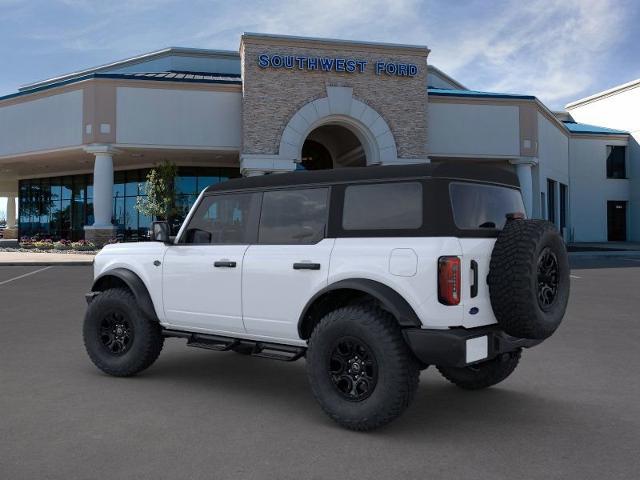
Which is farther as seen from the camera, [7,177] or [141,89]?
[7,177]

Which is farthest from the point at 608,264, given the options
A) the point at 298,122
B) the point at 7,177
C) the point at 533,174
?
the point at 7,177

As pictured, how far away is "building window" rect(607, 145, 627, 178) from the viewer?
43625mm

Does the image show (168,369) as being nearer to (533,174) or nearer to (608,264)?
(608,264)

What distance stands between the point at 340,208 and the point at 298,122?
78.6 feet

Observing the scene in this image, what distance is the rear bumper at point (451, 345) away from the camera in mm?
3986

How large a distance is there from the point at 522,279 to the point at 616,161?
45024 mm

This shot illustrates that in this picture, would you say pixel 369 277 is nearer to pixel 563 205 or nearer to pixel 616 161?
pixel 563 205

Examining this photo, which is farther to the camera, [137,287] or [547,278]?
[137,287]

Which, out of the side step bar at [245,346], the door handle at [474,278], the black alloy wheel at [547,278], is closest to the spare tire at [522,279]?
the black alloy wheel at [547,278]

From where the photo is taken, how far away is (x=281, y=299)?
482cm

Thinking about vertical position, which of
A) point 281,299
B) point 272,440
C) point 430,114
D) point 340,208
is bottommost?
point 272,440

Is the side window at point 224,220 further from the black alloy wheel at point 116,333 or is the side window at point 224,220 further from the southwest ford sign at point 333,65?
the southwest ford sign at point 333,65

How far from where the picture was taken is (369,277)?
4.34 m

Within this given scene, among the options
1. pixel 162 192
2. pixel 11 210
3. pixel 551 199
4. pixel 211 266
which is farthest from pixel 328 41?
pixel 11 210
